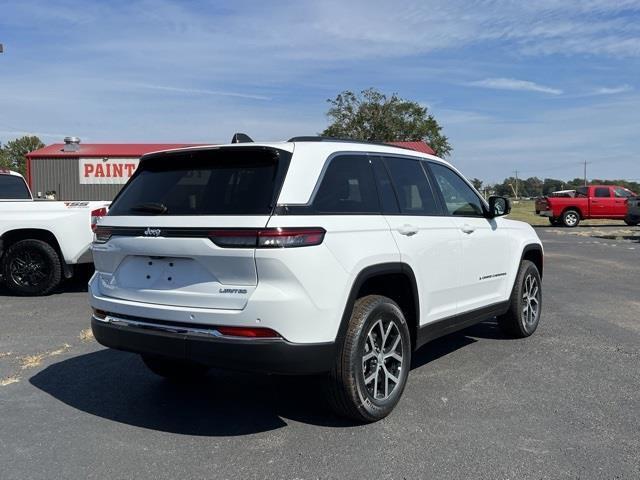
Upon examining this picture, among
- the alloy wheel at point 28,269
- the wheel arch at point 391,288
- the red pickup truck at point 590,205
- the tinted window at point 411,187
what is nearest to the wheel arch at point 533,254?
the tinted window at point 411,187

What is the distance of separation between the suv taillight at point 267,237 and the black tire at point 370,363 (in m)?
0.66

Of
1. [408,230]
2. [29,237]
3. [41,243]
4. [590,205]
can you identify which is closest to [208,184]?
[408,230]

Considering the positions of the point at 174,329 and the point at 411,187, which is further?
the point at 411,187

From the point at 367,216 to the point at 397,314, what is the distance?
716 mm

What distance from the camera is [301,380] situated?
4938 mm

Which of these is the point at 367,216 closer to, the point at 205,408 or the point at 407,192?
the point at 407,192

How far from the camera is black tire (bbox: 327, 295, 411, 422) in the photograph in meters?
3.74

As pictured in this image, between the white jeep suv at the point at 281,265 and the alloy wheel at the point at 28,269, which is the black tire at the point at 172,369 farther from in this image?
the alloy wheel at the point at 28,269

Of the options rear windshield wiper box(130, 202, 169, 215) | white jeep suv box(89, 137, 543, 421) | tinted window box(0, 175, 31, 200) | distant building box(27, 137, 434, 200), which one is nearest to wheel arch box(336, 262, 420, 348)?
white jeep suv box(89, 137, 543, 421)

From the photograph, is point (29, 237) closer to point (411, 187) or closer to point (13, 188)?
point (13, 188)

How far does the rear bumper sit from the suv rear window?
73 centimetres

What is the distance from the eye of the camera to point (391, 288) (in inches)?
172

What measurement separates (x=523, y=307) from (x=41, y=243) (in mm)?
6561

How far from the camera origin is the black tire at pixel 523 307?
610cm
